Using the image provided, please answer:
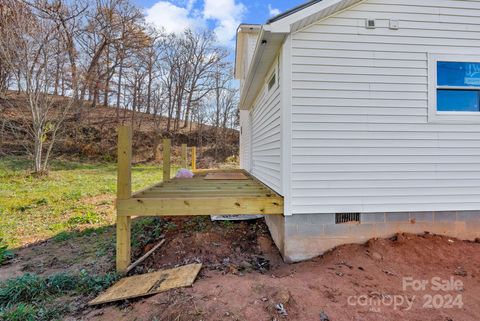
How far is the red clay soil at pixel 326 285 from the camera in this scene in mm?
2445

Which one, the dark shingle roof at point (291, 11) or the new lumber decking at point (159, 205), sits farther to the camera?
the new lumber decking at point (159, 205)

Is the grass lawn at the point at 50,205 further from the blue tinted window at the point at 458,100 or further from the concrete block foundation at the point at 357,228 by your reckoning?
the blue tinted window at the point at 458,100

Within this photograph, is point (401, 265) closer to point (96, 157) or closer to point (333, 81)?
point (333, 81)

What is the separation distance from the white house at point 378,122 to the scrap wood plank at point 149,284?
1334 mm

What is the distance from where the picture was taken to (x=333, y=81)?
12.1 feet

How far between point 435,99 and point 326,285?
2899 millimetres

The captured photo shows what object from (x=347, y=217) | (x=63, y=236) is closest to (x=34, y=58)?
(x=63, y=236)

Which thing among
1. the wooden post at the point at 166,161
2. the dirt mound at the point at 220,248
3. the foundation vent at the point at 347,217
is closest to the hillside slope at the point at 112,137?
the wooden post at the point at 166,161

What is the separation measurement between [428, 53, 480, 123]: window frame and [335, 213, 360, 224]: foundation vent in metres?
1.64

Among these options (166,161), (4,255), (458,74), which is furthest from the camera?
(166,161)

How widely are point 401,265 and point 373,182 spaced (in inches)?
41.1

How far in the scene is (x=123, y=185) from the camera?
3557mm

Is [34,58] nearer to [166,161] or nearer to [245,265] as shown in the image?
[166,161]

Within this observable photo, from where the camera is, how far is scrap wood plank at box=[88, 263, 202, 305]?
2.80m
